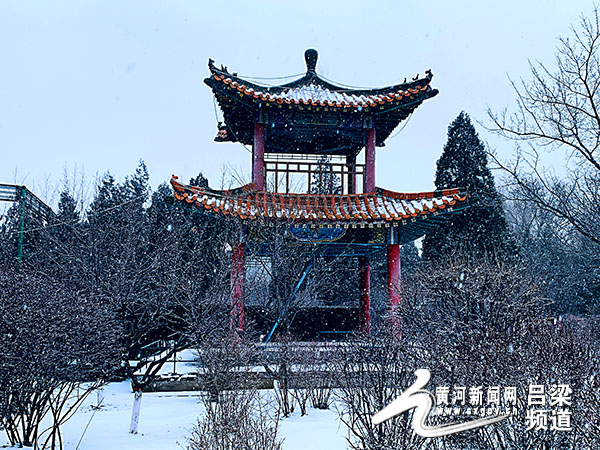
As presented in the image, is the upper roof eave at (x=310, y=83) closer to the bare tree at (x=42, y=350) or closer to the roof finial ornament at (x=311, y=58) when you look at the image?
the roof finial ornament at (x=311, y=58)

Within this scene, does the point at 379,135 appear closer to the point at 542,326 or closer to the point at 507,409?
the point at 542,326

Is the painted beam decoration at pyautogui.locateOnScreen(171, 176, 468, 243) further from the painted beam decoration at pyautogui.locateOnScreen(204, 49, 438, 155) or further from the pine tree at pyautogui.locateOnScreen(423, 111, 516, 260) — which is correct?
the pine tree at pyautogui.locateOnScreen(423, 111, 516, 260)

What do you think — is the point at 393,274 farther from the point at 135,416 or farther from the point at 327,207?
the point at 135,416

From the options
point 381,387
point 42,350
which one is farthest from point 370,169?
point 42,350

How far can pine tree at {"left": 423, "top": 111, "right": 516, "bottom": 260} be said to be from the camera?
1733cm

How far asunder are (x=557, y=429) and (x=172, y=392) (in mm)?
7257

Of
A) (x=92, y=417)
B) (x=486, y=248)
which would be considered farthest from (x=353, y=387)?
(x=486, y=248)

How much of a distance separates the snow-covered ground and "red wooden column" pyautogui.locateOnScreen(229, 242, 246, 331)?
1.56 meters

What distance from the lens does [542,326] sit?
5.83 m

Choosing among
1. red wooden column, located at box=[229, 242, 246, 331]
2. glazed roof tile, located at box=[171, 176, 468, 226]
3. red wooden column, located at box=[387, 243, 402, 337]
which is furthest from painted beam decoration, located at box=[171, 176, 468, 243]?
red wooden column, located at box=[229, 242, 246, 331]

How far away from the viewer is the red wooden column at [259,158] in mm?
11781

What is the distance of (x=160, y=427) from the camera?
740 centimetres

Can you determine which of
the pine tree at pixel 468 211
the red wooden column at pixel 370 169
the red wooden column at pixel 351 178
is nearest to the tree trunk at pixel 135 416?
the red wooden column at pixel 370 169

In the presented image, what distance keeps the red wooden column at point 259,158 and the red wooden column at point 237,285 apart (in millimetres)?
1612
